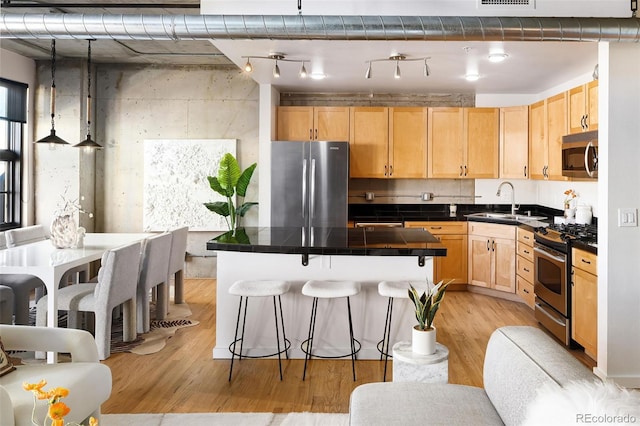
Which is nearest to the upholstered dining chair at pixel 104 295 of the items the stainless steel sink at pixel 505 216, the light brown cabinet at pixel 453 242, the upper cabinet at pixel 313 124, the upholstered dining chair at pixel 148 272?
the upholstered dining chair at pixel 148 272

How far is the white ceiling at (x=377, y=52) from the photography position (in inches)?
148

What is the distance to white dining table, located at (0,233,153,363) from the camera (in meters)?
3.58

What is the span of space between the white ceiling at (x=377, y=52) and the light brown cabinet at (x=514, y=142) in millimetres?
337

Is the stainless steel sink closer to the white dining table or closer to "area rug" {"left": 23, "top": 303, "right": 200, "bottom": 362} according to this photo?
"area rug" {"left": 23, "top": 303, "right": 200, "bottom": 362}

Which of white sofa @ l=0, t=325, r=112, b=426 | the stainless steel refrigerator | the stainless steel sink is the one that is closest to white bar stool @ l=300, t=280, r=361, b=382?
white sofa @ l=0, t=325, r=112, b=426

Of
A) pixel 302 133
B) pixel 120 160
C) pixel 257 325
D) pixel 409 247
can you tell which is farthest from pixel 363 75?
pixel 120 160

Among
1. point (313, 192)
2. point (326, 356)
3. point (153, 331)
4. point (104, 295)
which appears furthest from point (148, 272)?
point (313, 192)

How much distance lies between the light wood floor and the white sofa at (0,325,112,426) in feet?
2.26

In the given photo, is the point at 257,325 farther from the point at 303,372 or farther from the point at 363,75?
the point at 363,75

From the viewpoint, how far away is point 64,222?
4.55 metres

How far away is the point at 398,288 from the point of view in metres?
3.59

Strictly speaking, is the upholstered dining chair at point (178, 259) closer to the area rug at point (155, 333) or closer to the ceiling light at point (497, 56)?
the area rug at point (155, 333)

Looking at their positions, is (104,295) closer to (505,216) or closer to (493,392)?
(493,392)

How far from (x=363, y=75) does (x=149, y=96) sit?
3.20 metres
